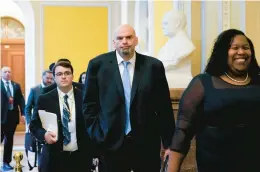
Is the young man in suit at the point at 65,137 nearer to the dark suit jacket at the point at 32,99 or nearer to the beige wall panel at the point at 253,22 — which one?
the dark suit jacket at the point at 32,99

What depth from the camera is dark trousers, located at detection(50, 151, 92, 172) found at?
3410 mm

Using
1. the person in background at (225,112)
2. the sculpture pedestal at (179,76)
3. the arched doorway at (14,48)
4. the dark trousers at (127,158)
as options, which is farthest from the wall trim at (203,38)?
the arched doorway at (14,48)

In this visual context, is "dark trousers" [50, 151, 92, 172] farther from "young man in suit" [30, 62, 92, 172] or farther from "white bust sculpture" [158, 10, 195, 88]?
"white bust sculpture" [158, 10, 195, 88]

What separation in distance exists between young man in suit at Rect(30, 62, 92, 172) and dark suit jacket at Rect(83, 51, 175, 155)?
54cm

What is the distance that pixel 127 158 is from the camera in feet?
9.12

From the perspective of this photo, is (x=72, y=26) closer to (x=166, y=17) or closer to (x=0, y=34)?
(x=0, y=34)

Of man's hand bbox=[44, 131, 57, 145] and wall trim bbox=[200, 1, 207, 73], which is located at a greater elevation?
wall trim bbox=[200, 1, 207, 73]

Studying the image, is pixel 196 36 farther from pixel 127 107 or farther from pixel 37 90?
pixel 127 107

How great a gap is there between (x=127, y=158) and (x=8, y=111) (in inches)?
193

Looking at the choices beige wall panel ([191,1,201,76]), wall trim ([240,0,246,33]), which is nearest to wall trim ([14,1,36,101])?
beige wall panel ([191,1,201,76])

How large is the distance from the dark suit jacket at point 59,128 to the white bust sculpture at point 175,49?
5.90 feet

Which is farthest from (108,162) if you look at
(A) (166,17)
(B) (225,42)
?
(A) (166,17)

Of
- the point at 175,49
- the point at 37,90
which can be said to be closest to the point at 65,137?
the point at 175,49

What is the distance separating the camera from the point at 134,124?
2.78 metres
